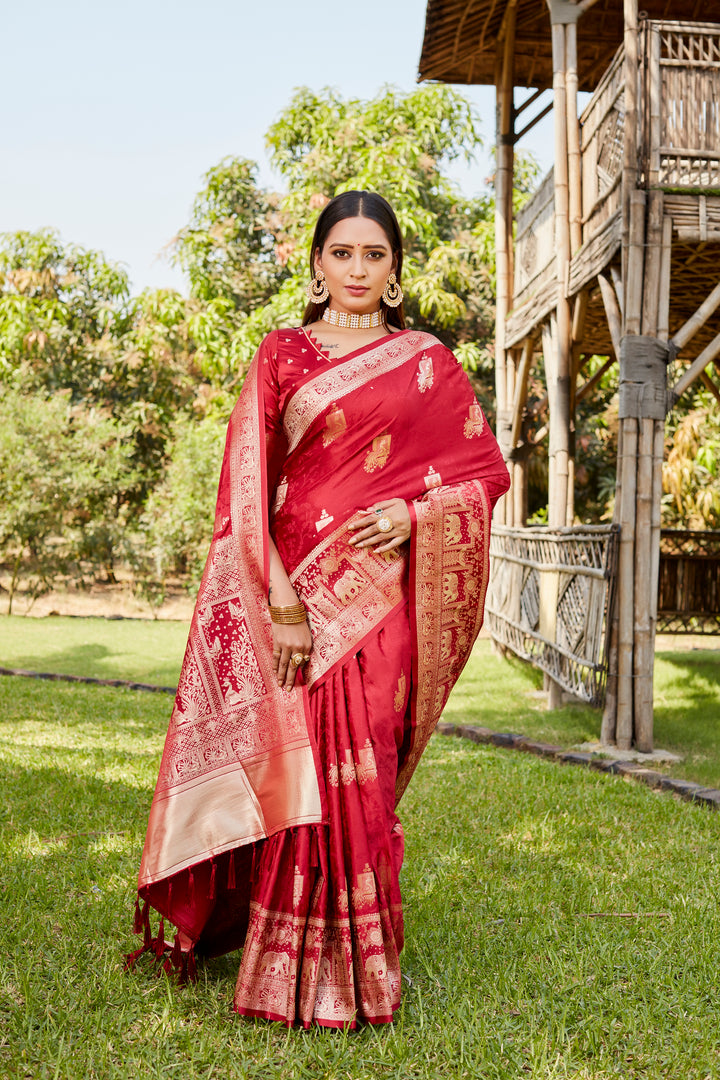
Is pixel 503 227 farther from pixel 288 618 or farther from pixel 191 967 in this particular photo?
pixel 191 967

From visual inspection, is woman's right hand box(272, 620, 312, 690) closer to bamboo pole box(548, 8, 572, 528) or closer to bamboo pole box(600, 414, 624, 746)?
bamboo pole box(600, 414, 624, 746)

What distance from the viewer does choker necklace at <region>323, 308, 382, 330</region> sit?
2.69 meters

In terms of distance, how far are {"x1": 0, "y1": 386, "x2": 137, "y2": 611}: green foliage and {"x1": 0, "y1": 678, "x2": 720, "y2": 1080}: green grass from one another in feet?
37.4

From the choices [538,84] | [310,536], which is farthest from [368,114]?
[310,536]

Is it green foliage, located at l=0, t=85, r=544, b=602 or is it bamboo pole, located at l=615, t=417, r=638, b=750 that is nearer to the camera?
bamboo pole, located at l=615, t=417, r=638, b=750

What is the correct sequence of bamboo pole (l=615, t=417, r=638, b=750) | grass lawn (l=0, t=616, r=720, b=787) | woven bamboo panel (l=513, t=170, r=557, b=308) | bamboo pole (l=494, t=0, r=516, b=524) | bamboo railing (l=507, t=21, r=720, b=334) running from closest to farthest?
bamboo pole (l=615, t=417, r=638, b=750) → bamboo railing (l=507, t=21, r=720, b=334) → grass lawn (l=0, t=616, r=720, b=787) → woven bamboo panel (l=513, t=170, r=557, b=308) → bamboo pole (l=494, t=0, r=516, b=524)

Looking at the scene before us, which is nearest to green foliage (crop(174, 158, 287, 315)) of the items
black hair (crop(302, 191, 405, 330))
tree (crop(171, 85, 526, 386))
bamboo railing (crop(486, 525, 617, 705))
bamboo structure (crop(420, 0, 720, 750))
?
tree (crop(171, 85, 526, 386))

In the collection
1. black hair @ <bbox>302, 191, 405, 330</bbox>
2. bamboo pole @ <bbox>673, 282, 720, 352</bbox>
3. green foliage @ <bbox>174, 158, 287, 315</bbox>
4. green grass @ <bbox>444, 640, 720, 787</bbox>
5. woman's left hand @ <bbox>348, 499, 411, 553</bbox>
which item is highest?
green foliage @ <bbox>174, 158, 287, 315</bbox>

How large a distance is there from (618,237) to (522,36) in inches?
177

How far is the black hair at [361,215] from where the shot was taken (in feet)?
8.77

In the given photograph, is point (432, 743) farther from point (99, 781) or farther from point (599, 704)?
point (99, 781)

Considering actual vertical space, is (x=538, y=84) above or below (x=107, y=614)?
above

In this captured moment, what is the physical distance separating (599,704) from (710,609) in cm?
574

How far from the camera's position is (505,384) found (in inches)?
420
